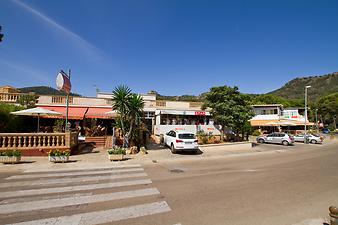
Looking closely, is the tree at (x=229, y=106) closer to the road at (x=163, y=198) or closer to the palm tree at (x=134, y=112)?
the palm tree at (x=134, y=112)

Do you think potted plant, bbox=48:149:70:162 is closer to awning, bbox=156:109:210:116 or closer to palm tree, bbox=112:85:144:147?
palm tree, bbox=112:85:144:147

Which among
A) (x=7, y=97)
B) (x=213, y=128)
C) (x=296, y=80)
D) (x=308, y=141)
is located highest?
(x=296, y=80)

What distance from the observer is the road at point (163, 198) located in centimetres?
493

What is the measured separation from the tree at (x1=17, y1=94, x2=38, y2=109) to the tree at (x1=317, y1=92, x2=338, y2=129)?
89.1m

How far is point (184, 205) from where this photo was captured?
577cm

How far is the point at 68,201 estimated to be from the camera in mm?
5891

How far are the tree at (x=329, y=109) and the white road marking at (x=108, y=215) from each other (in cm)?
8974

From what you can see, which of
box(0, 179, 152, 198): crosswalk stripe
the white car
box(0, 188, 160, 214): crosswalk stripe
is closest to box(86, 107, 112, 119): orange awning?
the white car

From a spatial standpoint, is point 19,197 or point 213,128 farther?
point 213,128

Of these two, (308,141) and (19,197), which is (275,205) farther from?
(308,141)

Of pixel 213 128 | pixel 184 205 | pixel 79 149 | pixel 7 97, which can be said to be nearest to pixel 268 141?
pixel 213 128

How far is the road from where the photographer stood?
194 inches

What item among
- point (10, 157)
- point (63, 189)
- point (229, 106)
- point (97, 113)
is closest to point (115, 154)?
point (10, 157)

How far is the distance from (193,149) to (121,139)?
6.60 meters
